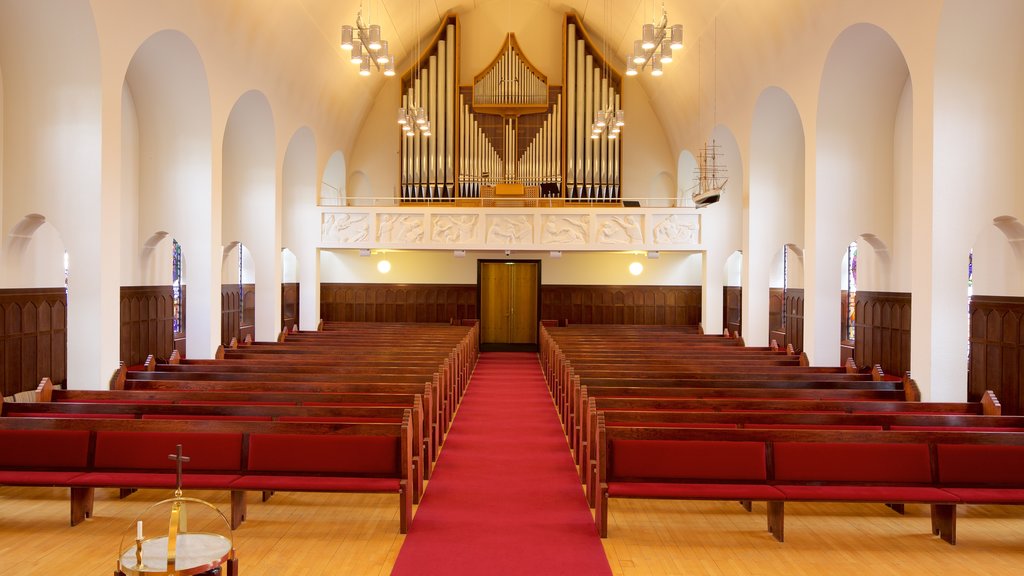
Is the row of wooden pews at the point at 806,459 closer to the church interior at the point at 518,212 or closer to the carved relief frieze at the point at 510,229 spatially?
the church interior at the point at 518,212

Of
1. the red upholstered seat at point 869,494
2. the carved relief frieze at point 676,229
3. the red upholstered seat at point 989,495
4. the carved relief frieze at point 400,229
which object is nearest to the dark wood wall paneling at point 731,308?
the carved relief frieze at point 676,229

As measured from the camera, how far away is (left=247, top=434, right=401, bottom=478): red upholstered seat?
18.9 feet

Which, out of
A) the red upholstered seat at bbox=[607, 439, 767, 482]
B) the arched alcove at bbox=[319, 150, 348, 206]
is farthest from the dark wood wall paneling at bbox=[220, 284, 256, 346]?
the red upholstered seat at bbox=[607, 439, 767, 482]

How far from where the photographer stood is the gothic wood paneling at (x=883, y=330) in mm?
12500

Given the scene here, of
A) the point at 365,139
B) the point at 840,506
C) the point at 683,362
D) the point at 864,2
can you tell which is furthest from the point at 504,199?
the point at 840,506

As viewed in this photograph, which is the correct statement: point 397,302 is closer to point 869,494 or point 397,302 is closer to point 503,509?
point 503,509

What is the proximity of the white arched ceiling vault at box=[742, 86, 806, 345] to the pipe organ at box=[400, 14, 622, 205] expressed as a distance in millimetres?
6088

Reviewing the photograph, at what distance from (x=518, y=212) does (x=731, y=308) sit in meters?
6.14

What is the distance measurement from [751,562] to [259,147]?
1301 centimetres

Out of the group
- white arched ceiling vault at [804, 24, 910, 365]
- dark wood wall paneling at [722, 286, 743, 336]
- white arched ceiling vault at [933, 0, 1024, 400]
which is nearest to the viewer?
white arched ceiling vault at [933, 0, 1024, 400]

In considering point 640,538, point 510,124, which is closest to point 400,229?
point 510,124

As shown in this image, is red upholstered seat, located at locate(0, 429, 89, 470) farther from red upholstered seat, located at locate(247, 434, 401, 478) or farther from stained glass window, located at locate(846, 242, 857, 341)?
stained glass window, located at locate(846, 242, 857, 341)

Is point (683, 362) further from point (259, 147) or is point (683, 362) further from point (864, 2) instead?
point (259, 147)

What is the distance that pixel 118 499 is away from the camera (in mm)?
6355
